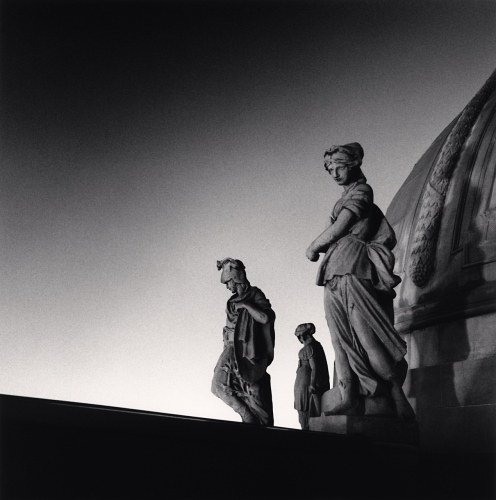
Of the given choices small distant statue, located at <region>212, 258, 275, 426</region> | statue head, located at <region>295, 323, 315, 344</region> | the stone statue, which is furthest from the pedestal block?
statue head, located at <region>295, 323, 315, 344</region>

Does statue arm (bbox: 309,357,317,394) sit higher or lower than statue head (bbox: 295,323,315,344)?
lower

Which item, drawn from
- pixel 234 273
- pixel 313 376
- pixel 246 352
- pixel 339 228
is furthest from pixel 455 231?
pixel 339 228

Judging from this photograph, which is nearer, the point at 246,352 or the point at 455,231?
the point at 246,352

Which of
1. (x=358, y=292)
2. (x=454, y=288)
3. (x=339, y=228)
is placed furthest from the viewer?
(x=454, y=288)

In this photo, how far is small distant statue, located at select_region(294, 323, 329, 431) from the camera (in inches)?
406

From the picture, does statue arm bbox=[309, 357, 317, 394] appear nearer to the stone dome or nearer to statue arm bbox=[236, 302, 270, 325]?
the stone dome

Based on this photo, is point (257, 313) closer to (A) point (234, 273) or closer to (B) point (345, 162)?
(A) point (234, 273)

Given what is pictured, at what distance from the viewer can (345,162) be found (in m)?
7.29

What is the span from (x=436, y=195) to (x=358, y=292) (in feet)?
15.1

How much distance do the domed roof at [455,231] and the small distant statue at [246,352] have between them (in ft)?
7.49

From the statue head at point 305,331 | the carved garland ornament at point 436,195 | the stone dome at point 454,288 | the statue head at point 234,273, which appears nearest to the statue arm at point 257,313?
the statue head at point 234,273

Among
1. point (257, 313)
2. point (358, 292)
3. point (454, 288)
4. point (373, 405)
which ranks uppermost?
point (454, 288)

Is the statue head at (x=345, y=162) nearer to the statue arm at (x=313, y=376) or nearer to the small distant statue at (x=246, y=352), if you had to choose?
the small distant statue at (x=246, y=352)

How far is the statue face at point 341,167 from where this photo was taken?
7.29m
